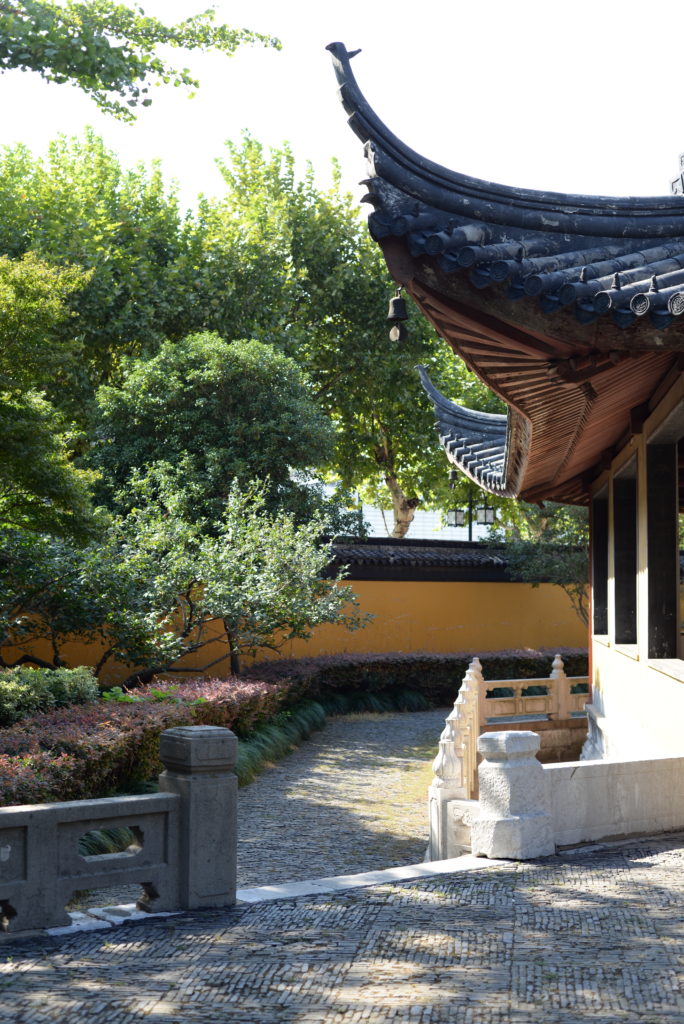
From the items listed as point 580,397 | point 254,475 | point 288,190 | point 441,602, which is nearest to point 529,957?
point 580,397

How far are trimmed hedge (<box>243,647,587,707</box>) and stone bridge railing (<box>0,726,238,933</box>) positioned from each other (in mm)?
10876

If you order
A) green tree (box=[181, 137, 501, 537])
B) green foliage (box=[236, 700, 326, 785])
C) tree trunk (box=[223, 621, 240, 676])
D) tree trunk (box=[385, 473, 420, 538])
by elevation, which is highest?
green tree (box=[181, 137, 501, 537])

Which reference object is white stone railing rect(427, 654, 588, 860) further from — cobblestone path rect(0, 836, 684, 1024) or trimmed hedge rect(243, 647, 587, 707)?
trimmed hedge rect(243, 647, 587, 707)

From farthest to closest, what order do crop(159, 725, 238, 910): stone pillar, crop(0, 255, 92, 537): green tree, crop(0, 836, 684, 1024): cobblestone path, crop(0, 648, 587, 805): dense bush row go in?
1. crop(0, 255, 92, 537): green tree
2. crop(0, 648, 587, 805): dense bush row
3. crop(159, 725, 238, 910): stone pillar
4. crop(0, 836, 684, 1024): cobblestone path

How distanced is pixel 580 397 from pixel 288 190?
76.2ft

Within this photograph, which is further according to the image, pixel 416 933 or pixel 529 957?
pixel 416 933

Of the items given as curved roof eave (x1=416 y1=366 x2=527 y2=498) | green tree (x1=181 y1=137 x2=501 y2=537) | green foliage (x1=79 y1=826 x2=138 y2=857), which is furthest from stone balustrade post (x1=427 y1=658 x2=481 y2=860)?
green tree (x1=181 y1=137 x2=501 y2=537)

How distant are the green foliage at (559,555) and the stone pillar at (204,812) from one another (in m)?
17.2

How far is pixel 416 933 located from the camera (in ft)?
14.4

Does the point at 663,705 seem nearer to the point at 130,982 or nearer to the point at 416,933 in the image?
the point at 416,933

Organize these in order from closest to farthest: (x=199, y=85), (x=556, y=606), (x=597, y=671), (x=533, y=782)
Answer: (x=533, y=782), (x=199, y=85), (x=597, y=671), (x=556, y=606)

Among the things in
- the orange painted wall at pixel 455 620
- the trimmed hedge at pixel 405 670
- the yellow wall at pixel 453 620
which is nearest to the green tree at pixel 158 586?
the trimmed hedge at pixel 405 670

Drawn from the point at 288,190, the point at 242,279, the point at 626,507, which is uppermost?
the point at 288,190

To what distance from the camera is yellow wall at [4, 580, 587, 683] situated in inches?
870
